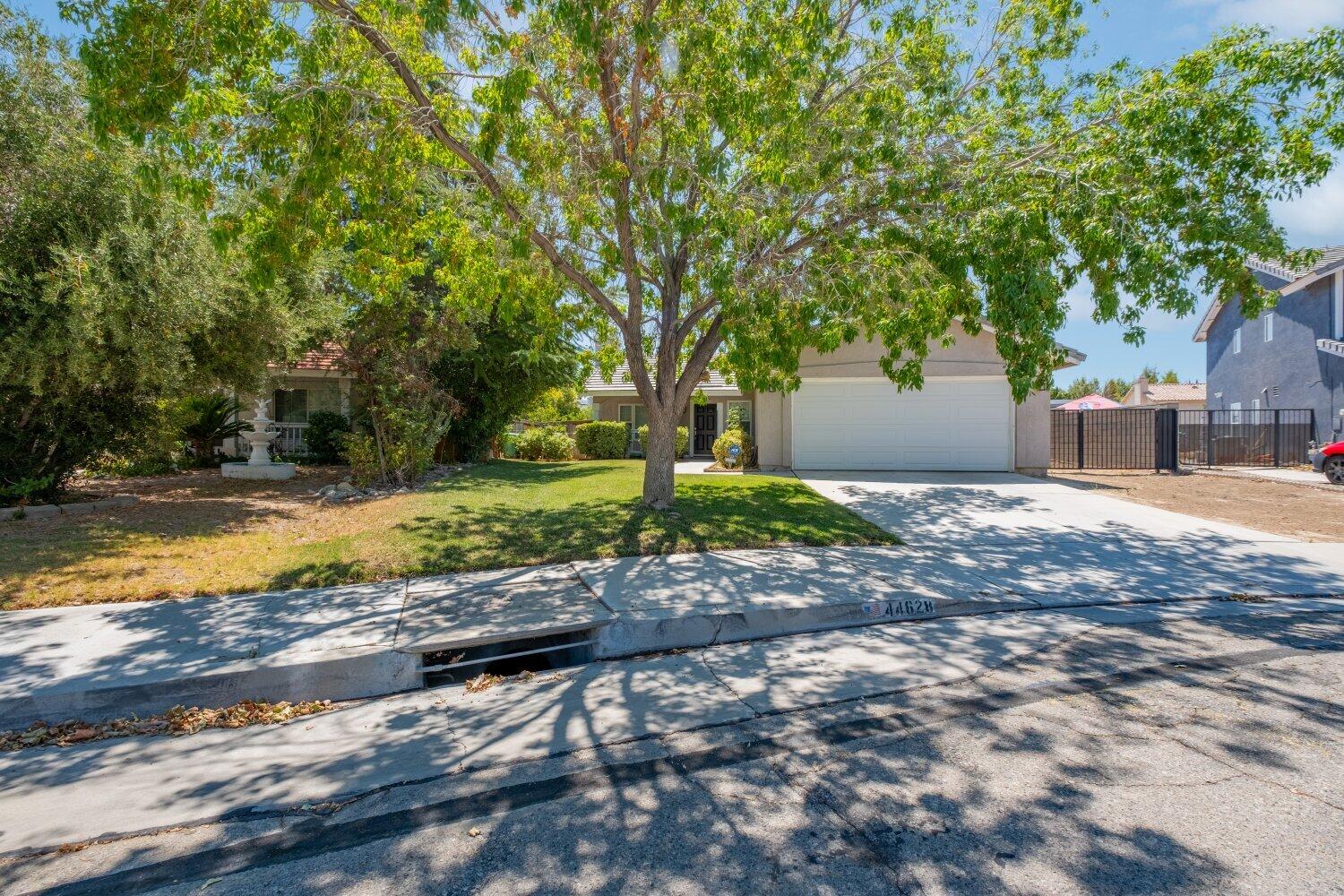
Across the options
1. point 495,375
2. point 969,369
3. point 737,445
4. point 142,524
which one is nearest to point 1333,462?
point 969,369

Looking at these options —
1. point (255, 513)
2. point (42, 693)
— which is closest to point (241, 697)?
A: point (42, 693)

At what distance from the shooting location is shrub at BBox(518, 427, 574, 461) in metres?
21.8

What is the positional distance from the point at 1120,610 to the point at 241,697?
715 cm

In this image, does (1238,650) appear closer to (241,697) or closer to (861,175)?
(861,175)

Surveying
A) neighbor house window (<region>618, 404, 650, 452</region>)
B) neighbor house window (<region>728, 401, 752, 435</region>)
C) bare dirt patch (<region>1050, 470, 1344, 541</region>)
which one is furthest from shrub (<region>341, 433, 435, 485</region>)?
bare dirt patch (<region>1050, 470, 1344, 541</region>)

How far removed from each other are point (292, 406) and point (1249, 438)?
2839 centimetres

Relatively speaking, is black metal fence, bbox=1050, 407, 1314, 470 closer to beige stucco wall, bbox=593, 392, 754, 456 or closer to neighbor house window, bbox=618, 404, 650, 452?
beige stucco wall, bbox=593, 392, 754, 456

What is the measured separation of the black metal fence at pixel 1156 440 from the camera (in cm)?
1822

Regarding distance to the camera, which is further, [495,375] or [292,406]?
[292,406]

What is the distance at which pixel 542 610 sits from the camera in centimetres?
598

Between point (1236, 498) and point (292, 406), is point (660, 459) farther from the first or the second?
point (292, 406)

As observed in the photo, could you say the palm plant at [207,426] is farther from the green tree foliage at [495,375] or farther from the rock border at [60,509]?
the rock border at [60,509]

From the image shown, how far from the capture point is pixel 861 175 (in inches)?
345

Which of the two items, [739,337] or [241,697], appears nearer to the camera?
[241,697]
